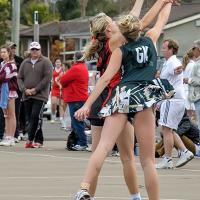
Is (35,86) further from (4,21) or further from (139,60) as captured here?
(4,21)

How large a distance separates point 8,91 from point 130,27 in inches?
399

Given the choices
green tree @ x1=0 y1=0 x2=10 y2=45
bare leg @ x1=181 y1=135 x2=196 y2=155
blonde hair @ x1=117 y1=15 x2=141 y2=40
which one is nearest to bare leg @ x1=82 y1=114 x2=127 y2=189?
blonde hair @ x1=117 y1=15 x2=141 y2=40

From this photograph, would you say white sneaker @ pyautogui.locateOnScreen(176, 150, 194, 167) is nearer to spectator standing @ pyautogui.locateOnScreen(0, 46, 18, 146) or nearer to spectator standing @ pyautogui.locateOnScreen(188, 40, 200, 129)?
spectator standing @ pyautogui.locateOnScreen(188, 40, 200, 129)

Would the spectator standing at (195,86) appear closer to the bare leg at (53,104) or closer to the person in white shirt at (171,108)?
the person in white shirt at (171,108)

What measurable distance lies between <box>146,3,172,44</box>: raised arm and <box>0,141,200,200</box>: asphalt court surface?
2.15m

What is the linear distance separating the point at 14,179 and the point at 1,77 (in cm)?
631

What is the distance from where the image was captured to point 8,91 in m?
19.6

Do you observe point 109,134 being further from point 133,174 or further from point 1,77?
point 1,77

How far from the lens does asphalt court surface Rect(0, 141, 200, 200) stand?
1175 centimetres

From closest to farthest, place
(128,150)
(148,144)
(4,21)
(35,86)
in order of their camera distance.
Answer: (148,144) < (128,150) < (35,86) < (4,21)

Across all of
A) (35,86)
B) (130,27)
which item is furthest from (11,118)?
(130,27)

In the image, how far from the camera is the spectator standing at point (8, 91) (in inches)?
770

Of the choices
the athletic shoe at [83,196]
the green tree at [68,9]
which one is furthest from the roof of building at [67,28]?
the athletic shoe at [83,196]

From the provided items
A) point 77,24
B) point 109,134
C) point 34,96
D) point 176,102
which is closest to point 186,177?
point 176,102
